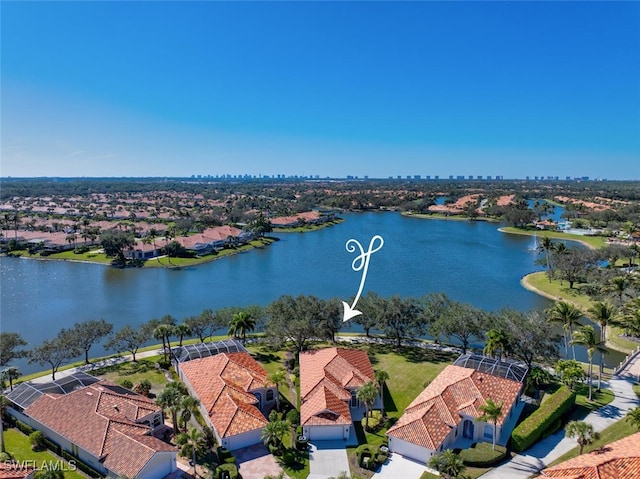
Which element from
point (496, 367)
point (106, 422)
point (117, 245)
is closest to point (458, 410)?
point (496, 367)

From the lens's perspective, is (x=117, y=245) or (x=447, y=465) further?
(x=117, y=245)

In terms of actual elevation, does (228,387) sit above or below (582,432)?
below

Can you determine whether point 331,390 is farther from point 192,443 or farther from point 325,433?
point 192,443

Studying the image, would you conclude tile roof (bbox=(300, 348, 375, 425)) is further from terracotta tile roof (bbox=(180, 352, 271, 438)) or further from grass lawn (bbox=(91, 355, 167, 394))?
grass lawn (bbox=(91, 355, 167, 394))

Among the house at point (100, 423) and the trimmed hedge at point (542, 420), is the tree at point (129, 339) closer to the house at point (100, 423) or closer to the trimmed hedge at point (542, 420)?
the house at point (100, 423)

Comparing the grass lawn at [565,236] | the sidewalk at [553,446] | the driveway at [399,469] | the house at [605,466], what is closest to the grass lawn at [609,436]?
the sidewalk at [553,446]

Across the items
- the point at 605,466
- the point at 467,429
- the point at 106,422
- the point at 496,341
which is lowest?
the point at 467,429
